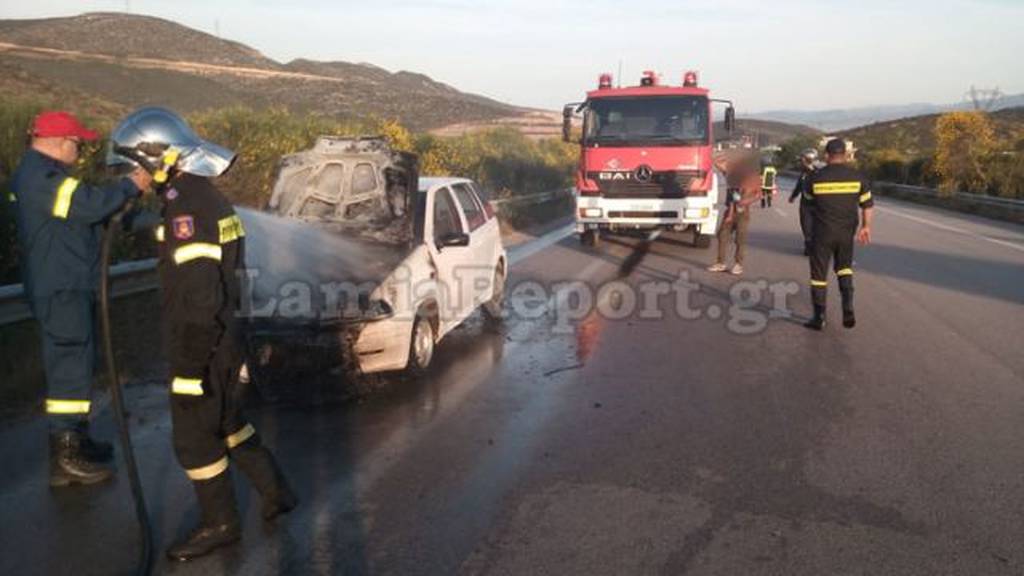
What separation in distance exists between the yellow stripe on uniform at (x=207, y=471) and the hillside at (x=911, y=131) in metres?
68.2

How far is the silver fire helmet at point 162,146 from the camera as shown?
11.8 feet

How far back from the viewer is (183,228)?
3.49 metres

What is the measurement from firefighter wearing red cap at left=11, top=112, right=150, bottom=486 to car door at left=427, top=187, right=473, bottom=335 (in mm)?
2913

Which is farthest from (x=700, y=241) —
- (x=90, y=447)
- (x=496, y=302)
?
(x=90, y=447)

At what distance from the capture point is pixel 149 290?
8625 millimetres

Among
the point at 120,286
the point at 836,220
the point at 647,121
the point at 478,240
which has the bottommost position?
the point at 120,286

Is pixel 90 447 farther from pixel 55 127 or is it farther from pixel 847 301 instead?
pixel 847 301

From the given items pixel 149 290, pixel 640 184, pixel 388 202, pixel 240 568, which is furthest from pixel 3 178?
pixel 640 184

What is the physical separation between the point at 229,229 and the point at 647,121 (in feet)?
A: 38.3

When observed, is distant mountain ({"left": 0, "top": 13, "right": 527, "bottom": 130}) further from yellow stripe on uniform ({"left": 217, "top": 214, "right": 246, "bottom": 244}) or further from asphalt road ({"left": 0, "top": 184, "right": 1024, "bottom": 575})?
yellow stripe on uniform ({"left": 217, "top": 214, "right": 246, "bottom": 244})

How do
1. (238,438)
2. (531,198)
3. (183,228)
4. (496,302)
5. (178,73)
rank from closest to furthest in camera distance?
(183,228) → (238,438) → (496,302) → (531,198) → (178,73)

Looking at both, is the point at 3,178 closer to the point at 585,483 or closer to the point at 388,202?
the point at 388,202

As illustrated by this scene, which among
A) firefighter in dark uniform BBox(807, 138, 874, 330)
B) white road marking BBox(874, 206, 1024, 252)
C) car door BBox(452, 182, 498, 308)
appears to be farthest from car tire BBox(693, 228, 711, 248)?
car door BBox(452, 182, 498, 308)

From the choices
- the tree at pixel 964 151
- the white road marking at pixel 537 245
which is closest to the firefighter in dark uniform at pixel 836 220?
the white road marking at pixel 537 245
